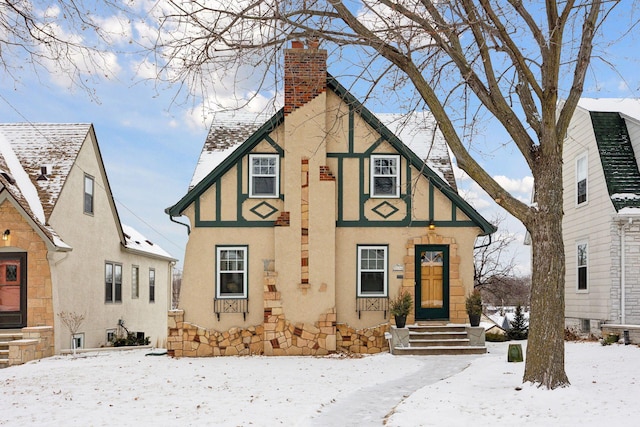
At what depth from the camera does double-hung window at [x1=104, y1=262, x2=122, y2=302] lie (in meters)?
20.3

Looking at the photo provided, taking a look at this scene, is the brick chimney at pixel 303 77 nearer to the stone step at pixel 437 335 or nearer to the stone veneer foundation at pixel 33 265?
the stone step at pixel 437 335

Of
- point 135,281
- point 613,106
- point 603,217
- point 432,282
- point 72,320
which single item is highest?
point 613,106

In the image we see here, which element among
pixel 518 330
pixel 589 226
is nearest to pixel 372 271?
pixel 518 330

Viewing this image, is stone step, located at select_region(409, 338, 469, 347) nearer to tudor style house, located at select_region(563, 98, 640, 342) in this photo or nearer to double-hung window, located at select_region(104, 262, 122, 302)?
tudor style house, located at select_region(563, 98, 640, 342)

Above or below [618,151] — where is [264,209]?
below

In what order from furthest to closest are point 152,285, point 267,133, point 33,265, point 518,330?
point 152,285, point 518,330, point 33,265, point 267,133

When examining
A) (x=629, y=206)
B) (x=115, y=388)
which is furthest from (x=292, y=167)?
(x=629, y=206)

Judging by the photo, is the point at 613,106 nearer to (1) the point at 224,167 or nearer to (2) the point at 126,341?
(1) the point at 224,167

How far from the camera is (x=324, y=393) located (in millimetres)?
9859

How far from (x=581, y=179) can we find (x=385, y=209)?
6912mm

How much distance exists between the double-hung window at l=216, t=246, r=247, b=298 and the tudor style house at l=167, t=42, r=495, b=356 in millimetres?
27

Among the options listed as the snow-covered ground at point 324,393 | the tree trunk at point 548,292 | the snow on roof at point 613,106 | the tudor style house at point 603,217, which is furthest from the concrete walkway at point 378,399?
the snow on roof at point 613,106

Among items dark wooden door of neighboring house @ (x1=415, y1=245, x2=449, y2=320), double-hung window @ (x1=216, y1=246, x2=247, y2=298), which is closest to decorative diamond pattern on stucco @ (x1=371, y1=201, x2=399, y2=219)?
dark wooden door of neighboring house @ (x1=415, y1=245, x2=449, y2=320)

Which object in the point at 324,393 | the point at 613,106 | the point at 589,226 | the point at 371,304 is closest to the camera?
the point at 324,393
